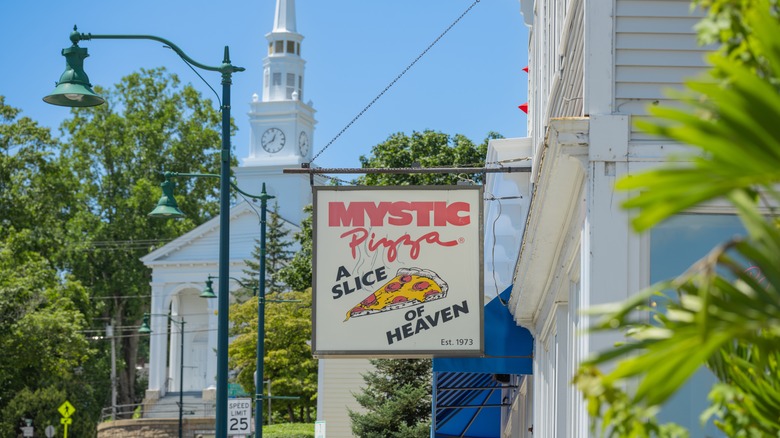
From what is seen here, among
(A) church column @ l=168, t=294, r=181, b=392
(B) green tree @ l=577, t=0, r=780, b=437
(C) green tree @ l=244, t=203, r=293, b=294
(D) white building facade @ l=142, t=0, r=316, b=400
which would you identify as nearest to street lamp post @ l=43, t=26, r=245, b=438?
(B) green tree @ l=577, t=0, r=780, b=437

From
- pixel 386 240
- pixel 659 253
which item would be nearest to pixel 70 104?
pixel 386 240

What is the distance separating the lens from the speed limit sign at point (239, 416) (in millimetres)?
27672

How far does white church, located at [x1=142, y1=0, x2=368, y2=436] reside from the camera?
73312mm

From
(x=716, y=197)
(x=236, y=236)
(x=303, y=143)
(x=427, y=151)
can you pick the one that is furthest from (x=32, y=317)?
(x=716, y=197)

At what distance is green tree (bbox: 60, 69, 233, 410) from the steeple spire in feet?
33.2

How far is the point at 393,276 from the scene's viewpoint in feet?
44.3

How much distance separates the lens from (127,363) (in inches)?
3285

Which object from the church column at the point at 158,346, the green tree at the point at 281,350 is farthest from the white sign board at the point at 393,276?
the church column at the point at 158,346

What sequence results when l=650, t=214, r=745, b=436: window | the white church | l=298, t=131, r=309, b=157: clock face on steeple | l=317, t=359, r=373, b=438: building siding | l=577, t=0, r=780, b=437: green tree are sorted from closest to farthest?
l=577, t=0, r=780, b=437: green tree → l=650, t=214, r=745, b=436: window → l=317, t=359, r=373, b=438: building siding → the white church → l=298, t=131, r=309, b=157: clock face on steeple

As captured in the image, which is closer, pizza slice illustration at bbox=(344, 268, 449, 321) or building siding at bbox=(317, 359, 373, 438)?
pizza slice illustration at bbox=(344, 268, 449, 321)

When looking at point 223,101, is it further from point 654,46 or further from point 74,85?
point 654,46

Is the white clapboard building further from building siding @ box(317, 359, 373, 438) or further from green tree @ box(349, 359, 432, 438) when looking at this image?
building siding @ box(317, 359, 373, 438)

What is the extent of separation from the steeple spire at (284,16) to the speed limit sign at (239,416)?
205 ft

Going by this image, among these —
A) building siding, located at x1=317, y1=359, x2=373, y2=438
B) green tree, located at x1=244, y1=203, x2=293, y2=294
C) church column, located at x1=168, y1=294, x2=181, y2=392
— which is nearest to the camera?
building siding, located at x1=317, y1=359, x2=373, y2=438
